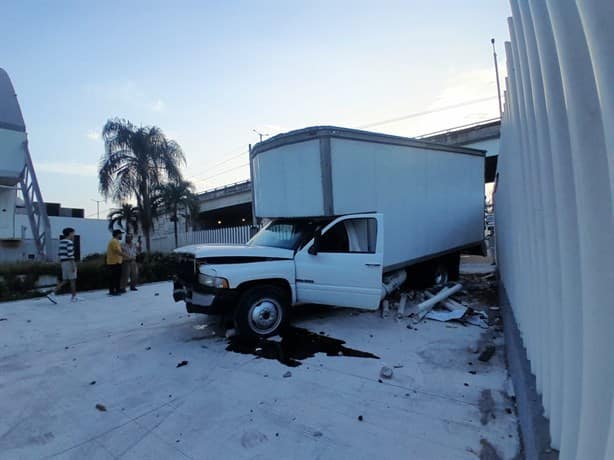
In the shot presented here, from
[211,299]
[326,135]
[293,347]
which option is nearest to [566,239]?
[293,347]

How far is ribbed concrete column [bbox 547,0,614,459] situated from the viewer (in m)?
1.42

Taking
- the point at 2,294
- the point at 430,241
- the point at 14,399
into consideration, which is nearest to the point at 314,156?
the point at 430,241

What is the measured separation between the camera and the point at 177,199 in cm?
2505

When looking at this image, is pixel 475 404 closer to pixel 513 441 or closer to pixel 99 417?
pixel 513 441

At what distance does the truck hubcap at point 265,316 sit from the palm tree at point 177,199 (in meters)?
19.2

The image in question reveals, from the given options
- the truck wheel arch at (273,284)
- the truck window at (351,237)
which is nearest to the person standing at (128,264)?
A: the truck wheel arch at (273,284)

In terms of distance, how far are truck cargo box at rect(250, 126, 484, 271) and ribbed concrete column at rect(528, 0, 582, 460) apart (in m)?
4.26

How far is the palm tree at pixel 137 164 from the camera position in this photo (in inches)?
829

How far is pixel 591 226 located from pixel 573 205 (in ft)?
1.22

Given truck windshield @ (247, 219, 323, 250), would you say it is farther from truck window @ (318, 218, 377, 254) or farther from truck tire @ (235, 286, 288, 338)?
truck tire @ (235, 286, 288, 338)

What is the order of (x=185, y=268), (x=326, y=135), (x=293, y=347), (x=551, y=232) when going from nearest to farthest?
(x=551, y=232) < (x=293, y=347) < (x=185, y=268) < (x=326, y=135)

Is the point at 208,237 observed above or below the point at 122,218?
below

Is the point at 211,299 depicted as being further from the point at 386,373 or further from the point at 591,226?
the point at 591,226

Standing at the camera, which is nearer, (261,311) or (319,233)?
(261,311)
